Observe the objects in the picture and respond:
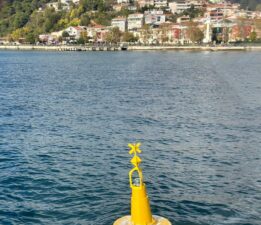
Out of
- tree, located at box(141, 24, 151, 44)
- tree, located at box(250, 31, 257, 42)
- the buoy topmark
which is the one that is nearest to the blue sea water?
the buoy topmark

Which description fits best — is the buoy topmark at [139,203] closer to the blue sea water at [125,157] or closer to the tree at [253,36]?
the blue sea water at [125,157]

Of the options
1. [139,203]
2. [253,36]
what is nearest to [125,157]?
[139,203]

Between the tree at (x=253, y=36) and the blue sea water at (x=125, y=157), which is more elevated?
the tree at (x=253, y=36)

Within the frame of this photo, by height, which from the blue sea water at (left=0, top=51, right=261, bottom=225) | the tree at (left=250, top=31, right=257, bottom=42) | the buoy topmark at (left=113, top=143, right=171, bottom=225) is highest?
the tree at (left=250, top=31, right=257, bottom=42)

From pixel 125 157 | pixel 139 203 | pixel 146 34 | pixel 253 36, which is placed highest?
pixel 146 34

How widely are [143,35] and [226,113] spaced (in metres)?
165

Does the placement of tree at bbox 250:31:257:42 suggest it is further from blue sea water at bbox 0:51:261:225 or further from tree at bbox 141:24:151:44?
blue sea water at bbox 0:51:261:225

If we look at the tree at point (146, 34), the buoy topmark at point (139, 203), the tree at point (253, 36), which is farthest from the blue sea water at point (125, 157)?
the tree at point (146, 34)

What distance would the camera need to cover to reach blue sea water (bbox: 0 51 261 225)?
49.3 ft

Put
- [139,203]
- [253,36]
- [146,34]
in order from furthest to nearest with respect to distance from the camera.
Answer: [146,34]
[253,36]
[139,203]

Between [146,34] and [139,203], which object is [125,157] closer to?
[139,203]

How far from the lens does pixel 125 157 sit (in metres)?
21.5

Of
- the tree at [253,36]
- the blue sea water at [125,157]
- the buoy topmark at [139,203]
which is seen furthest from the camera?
the tree at [253,36]

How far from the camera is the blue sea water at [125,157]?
49.3 ft
